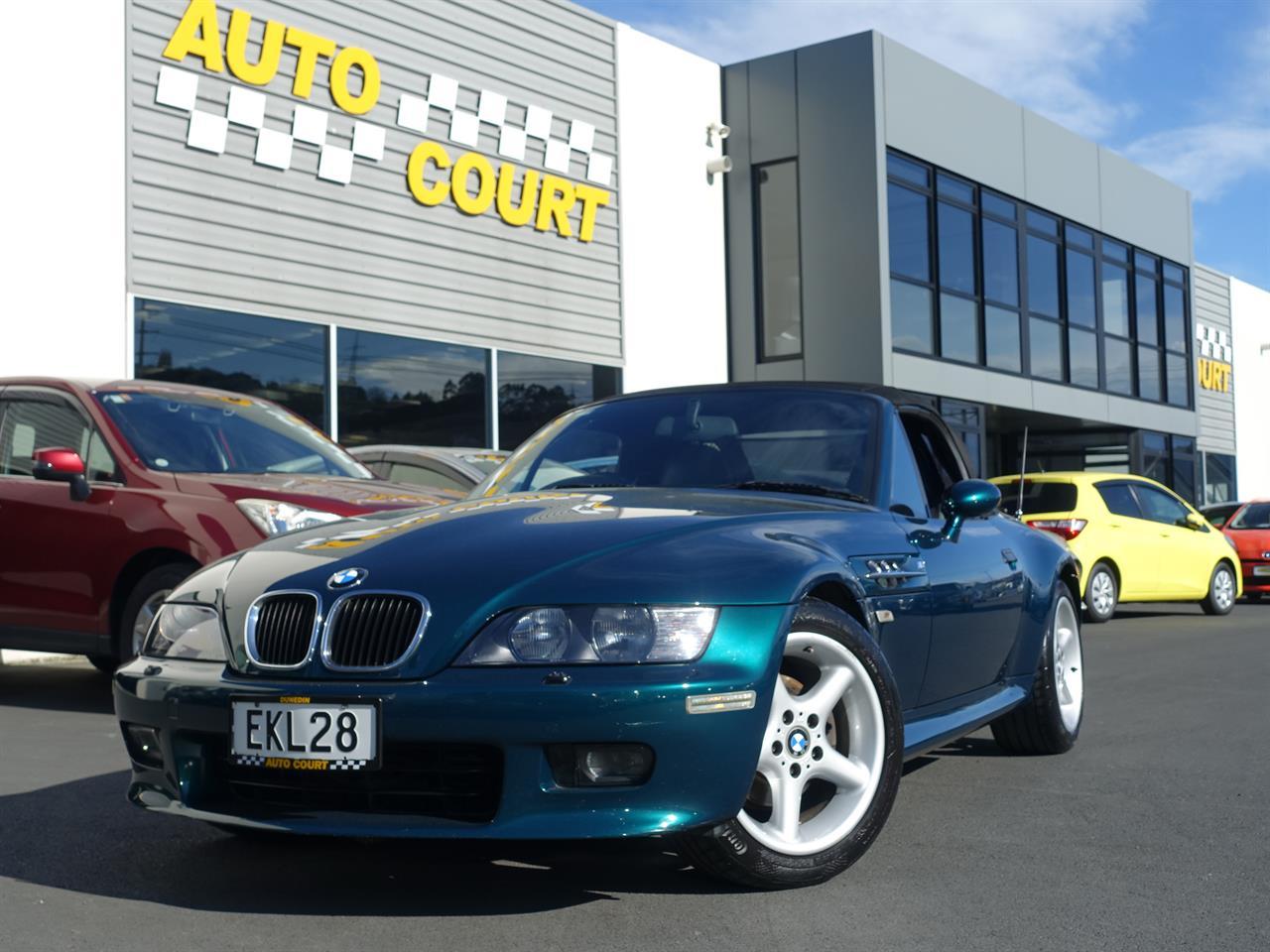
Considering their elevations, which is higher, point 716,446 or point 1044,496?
point 716,446

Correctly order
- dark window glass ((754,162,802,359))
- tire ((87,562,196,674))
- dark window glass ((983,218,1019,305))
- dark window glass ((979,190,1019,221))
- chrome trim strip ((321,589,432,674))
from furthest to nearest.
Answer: dark window glass ((983,218,1019,305)) < dark window glass ((979,190,1019,221)) < dark window glass ((754,162,802,359)) < tire ((87,562,196,674)) < chrome trim strip ((321,589,432,674))

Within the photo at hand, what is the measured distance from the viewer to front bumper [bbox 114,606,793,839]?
3.42 m

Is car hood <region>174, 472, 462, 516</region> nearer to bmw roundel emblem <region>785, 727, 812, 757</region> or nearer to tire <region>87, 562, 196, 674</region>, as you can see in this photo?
tire <region>87, 562, 196, 674</region>

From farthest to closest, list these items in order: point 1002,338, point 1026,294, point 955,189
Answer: point 1026,294 < point 1002,338 < point 955,189

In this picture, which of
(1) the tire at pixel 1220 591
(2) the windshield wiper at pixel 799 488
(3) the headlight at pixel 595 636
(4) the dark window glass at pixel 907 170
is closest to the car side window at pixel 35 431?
(2) the windshield wiper at pixel 799 488

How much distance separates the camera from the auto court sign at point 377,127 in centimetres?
1295

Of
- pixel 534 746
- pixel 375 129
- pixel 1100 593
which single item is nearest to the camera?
pixel 534 746

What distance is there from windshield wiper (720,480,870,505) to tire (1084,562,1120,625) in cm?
986

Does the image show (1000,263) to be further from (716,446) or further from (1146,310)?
(716,446)

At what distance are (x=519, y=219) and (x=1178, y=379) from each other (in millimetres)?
15746

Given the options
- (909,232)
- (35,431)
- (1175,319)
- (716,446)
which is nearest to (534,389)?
(909,232)

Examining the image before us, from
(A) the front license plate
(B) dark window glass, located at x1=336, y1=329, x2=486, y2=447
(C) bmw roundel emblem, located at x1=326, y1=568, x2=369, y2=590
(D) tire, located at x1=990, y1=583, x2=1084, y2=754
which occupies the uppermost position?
(B) dark window glass, located at x1=336, y1=329, x2=486, y2=447

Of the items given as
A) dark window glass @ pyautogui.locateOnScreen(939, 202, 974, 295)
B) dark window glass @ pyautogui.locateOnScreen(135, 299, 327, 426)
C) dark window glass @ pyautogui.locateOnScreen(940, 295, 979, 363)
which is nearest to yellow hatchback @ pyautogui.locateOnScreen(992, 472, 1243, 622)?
dark window glass @ pyautogui.locateOnScreen(940, 295, 979, 363)

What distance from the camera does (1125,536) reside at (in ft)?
47.4
